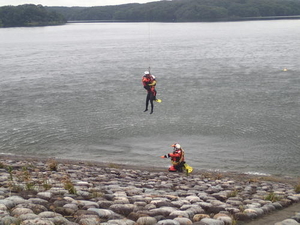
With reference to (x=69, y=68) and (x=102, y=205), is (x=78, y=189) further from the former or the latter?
(x=69, y=68)

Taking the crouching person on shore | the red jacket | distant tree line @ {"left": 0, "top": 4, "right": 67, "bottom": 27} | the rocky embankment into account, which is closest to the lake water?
the crouching person on shore

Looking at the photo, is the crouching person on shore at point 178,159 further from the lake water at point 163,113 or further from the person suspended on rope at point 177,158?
the lake water at point 163,113

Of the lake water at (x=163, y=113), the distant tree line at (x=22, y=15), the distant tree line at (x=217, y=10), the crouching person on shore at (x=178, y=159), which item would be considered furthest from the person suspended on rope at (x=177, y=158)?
the distant tree line at (x=22, y=15)

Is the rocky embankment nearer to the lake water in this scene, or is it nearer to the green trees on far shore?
the lake water

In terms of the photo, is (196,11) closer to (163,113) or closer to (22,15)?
(22,15)

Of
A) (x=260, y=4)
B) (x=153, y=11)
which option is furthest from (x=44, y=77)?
(x=260, y=4)

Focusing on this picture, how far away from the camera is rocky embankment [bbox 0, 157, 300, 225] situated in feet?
21.9

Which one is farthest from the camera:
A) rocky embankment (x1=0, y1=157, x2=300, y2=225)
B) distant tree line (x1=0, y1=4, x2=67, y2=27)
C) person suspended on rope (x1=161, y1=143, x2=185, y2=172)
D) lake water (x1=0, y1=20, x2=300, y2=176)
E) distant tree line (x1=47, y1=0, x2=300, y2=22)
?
distant tree line (x1=0, y1=4, x2=67, y2=27)

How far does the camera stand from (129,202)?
810cm

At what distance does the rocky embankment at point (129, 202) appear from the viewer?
262 inches

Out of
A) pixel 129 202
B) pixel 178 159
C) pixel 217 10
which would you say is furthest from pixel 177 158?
pixel 217 10

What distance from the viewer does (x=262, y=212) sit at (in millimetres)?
7934

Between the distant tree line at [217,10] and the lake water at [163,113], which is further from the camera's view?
the distant tree line at [217,10]

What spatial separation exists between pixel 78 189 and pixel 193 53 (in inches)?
1845
